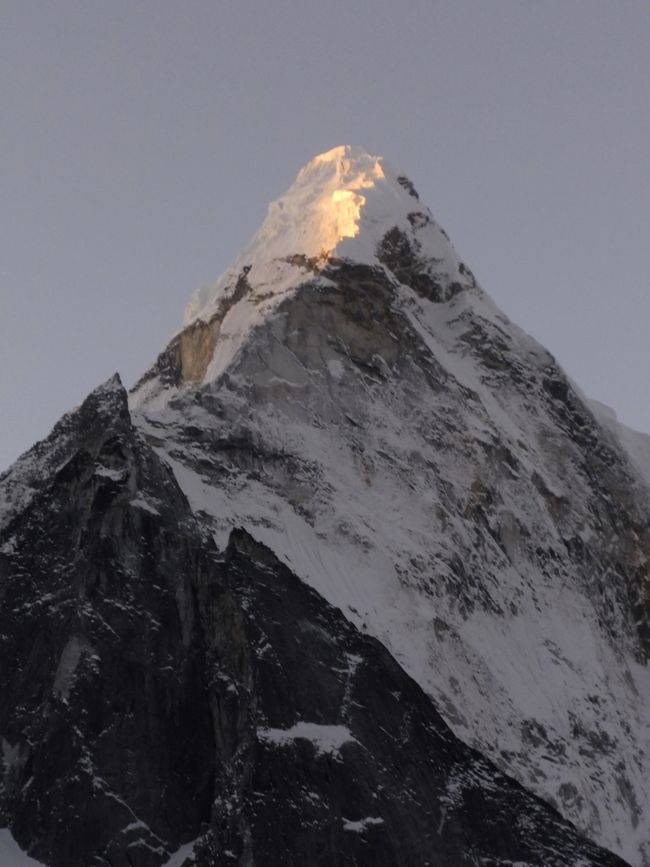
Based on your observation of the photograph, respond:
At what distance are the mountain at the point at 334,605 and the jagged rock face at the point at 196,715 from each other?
0.10 metres

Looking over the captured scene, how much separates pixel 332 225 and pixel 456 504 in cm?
2046

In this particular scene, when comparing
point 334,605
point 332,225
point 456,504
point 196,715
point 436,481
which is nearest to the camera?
point 196,715

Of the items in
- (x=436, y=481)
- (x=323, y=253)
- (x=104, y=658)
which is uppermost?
(x=323, y=253)

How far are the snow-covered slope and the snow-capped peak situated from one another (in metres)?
0.22

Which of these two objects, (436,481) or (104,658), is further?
(436,481)

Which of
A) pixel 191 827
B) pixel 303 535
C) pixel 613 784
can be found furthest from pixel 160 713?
pixel 613 784

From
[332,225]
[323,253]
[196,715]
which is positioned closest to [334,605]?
[196,715]

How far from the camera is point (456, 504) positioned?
88.4 meters

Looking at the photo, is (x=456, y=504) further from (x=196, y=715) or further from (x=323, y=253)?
(x=196, y=715)

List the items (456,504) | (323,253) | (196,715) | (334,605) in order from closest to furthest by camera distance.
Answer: (196,715) < (334,605) < (456,504) < (323,253)

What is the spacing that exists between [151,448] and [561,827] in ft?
73.6

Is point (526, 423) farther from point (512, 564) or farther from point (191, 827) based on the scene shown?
point (191, 827)

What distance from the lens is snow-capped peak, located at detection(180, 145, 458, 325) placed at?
100m

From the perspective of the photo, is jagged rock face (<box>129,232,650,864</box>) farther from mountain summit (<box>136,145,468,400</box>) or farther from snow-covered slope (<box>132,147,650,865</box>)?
mountain summit (<box>136,145,468,400</box>)
